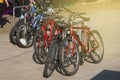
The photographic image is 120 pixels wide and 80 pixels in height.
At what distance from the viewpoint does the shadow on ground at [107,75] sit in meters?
7.46

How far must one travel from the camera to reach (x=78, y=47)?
25.8 feet

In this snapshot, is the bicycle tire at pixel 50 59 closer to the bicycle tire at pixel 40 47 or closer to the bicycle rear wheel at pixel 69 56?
the bicycle rear wheel at pixel 69 56

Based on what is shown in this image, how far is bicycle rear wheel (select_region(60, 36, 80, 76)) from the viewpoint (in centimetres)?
741

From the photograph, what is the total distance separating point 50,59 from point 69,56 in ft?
1.75

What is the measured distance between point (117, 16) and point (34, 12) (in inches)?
317

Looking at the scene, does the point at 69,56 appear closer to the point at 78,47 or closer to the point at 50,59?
the point at 78,47

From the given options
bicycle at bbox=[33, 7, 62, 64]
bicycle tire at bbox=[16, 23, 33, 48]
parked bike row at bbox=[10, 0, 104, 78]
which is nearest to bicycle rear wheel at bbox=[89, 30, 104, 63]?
parked bike row at bbox=[10, 0, 104, 78]

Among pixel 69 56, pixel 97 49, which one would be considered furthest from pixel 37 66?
pixel 97 49

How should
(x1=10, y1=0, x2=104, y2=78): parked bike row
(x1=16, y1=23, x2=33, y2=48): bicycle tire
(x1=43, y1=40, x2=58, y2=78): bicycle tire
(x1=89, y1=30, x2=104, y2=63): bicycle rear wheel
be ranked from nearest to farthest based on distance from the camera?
(x1=43, y1=40, x2=58, y2=78): bicycle tire, (x1=10, y1=0, x2=104, y2=78): parked bike row, (x1=89, y1=30, x2=104, y2=63): bicycle rear wheel, (x1=16, y1=23, x2=33, y2=48): bicycle tire

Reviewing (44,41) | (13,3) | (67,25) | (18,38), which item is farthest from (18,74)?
(13,3)

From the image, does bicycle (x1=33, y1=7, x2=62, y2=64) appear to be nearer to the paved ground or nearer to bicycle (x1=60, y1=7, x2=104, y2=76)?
the paved ground

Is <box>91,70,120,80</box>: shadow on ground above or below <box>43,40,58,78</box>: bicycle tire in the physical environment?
below

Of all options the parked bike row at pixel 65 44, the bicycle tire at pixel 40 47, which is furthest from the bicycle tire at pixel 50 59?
the bicycle tire at pixel 40 47

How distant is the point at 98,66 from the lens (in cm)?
844
